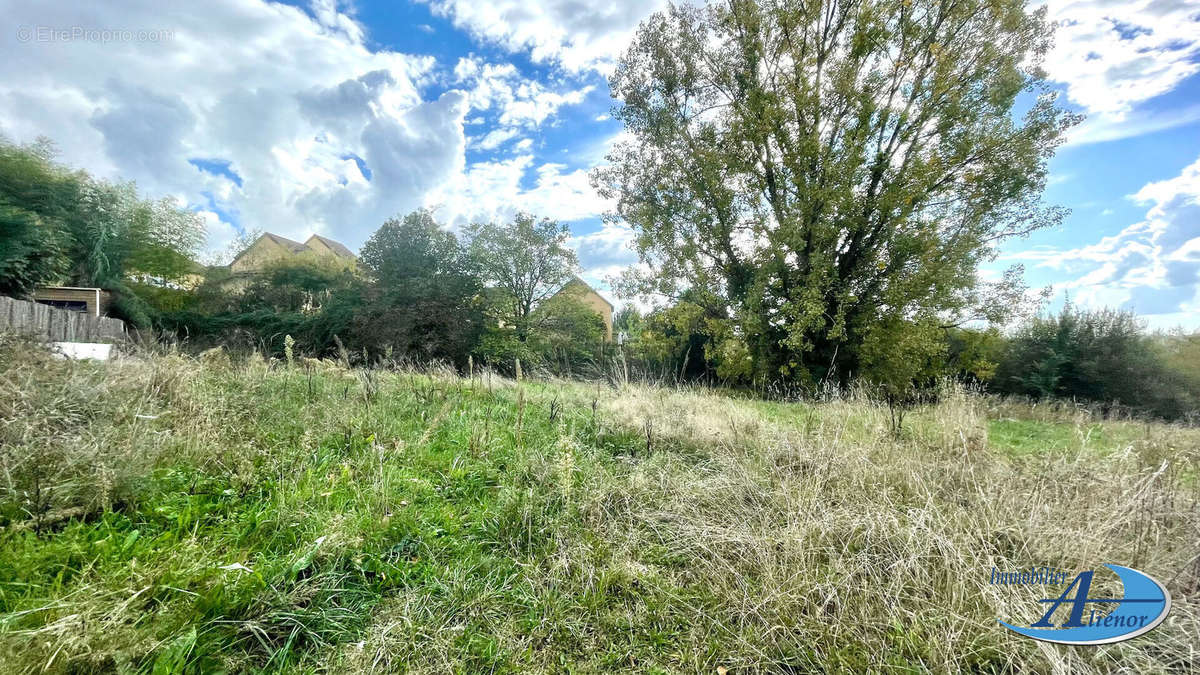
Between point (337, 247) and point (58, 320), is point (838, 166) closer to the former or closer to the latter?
point (58, 320)

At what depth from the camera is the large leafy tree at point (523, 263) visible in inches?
926

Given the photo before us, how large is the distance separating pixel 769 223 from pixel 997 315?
260 inches

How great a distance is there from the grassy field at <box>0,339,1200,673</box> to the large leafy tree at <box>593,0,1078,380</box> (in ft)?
25.3

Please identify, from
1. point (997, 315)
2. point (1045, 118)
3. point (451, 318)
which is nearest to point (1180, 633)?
point (997, 315)

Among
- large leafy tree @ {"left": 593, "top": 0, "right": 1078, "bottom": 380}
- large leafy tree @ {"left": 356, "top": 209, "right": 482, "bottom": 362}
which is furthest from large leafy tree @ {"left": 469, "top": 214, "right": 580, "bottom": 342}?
large leafy tree @ {"left": 593, "top": 0, "right": 1078, "bottom": 380}

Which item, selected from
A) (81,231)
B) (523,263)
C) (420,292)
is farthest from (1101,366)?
(81,231)

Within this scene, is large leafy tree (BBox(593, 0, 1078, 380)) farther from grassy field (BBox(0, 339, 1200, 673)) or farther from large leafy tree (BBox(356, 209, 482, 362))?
large leafy tree (BBox(356, 209, 482, 362))

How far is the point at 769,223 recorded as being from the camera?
1248 cm

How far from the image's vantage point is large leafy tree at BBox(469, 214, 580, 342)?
23.5m

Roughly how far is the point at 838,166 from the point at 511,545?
12.2 meters

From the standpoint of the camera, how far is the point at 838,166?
35.8 feet

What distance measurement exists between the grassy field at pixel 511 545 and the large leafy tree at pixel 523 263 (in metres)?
19.9

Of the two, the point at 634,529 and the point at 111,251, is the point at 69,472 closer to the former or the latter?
the point at 634,529

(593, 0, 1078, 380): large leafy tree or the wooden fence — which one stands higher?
(593, 0, 1078, 380): large leafy tree
